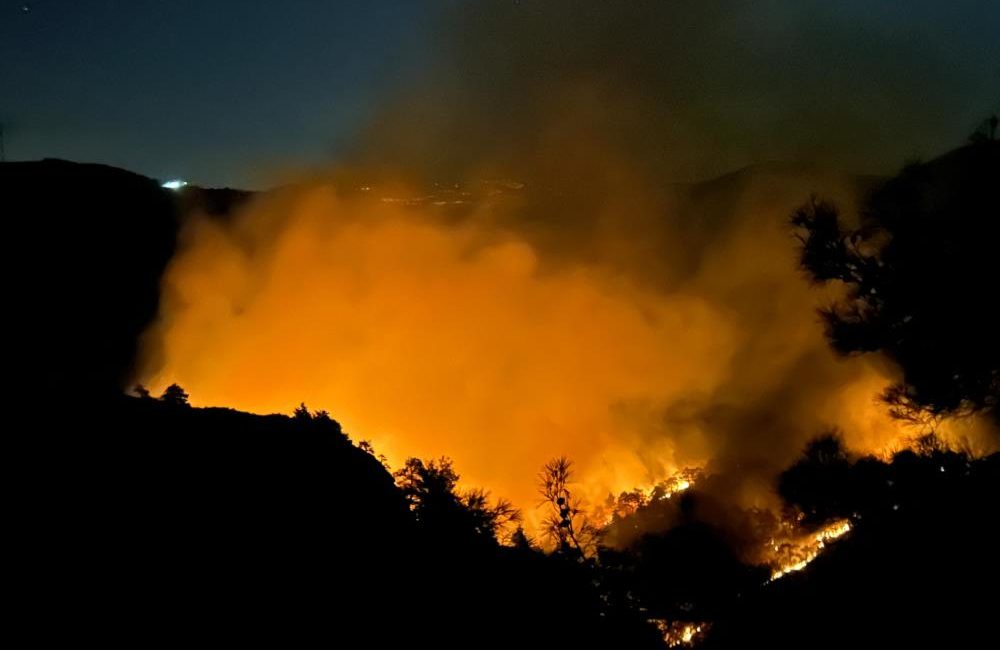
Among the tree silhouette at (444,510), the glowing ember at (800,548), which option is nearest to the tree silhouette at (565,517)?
the tree silhouette at (444,510)

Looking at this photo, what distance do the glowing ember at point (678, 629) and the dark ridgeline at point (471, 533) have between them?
0.29 metres

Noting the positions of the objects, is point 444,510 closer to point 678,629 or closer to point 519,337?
point 678,629

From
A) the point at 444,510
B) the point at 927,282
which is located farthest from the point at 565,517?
the point at 927,282

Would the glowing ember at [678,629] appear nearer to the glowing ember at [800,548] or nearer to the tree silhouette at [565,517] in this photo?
the tree silhouette at [565,517]

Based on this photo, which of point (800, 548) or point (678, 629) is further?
point (800, 548)

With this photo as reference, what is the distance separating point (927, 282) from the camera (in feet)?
37.1

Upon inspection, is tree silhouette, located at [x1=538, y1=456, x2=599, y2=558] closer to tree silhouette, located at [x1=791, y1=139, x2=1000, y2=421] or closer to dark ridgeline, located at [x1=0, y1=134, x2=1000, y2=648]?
dark ridgeline, located at [x1=0, y1=134, x2=1000, y2=648]

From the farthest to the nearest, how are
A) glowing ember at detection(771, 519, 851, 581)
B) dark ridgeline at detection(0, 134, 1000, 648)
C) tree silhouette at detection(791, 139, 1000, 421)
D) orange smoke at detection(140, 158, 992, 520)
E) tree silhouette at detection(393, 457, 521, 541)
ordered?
orange smoke at detection(140, 158, 992, 520), glowing ember at detection(771, 519, 851, 581), tree silhouette at detection(393, 457, 521, 541), tree silhouette at detection(791, 139, 1000, 421), dark ridgeline at detection(0, 134, 1000, 648)

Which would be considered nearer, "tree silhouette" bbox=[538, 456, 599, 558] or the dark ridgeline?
the dark ridgeline

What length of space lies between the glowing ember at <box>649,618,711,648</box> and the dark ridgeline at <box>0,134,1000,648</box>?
29 centimetres

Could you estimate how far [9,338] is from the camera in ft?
88.5

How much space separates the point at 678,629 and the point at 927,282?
822cm

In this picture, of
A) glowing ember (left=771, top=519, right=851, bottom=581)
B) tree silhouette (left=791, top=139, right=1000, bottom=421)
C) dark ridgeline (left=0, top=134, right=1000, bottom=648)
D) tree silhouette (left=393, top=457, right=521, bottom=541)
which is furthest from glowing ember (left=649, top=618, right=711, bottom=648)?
tree silhouette (left=791, top=139, right=1000, bottom=421)

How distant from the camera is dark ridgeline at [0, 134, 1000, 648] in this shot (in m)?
6.97
